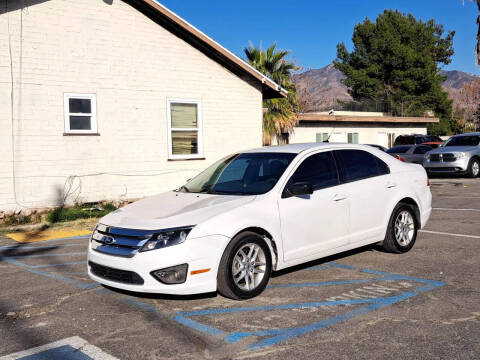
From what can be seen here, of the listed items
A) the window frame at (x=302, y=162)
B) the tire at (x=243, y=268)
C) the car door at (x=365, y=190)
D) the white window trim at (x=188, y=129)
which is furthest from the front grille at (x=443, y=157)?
the tire at (x=243, y=268)

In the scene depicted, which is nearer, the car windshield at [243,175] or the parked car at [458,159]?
the car windshield at [243,175]

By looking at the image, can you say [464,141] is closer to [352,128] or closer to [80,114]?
[352,128]

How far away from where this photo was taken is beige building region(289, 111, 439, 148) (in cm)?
2581

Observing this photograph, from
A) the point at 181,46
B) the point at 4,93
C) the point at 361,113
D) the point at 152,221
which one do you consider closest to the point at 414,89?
the point at 361,113

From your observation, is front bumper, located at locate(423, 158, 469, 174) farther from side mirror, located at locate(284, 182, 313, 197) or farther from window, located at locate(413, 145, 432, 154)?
side mirror, located at locate(284, 182, 313, 197)

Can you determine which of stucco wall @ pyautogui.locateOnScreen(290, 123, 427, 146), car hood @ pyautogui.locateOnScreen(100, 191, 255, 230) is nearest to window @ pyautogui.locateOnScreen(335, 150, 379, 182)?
car hood @ pyautogui.locateOnScreen(100, 191, 255, 230)

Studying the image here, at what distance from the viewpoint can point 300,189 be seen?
564 cm

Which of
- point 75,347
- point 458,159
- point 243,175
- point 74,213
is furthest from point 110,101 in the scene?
point 458,159

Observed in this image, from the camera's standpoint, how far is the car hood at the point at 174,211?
5.03 meters

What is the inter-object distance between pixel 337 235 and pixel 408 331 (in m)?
1.96

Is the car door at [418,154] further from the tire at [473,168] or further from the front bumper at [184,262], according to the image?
the front bumper at [184,262]

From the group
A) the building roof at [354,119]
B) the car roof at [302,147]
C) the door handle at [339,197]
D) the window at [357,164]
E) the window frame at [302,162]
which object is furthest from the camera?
the building roof at [354,119]

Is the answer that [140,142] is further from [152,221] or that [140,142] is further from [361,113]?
[361,113]

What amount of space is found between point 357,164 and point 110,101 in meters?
7.64
